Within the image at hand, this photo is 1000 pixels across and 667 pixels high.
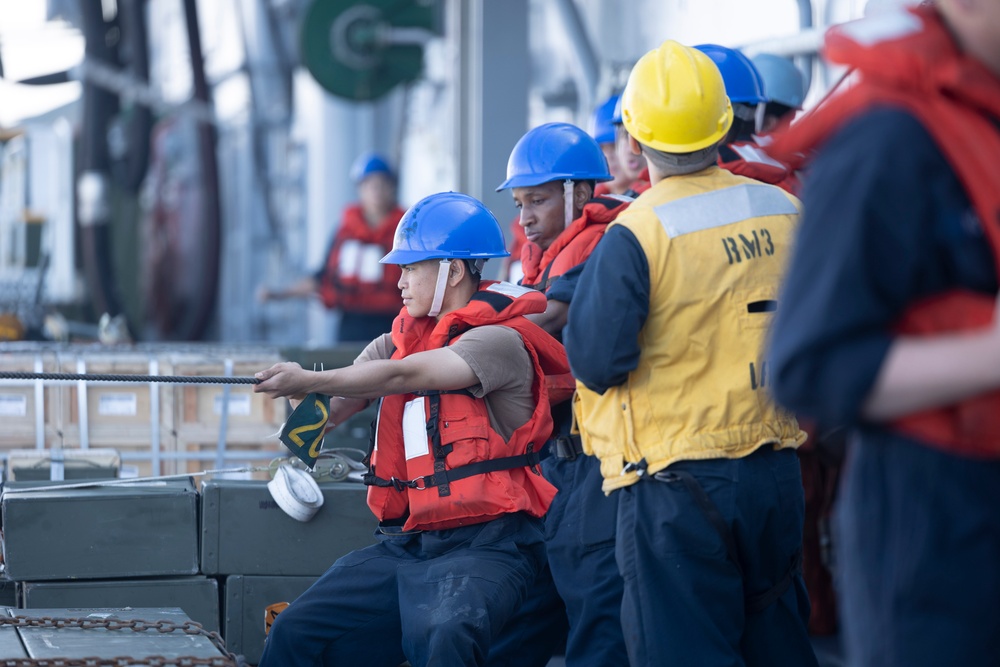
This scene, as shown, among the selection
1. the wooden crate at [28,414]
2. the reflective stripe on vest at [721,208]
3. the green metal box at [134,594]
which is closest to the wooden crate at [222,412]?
the wooden crate at [28,414]

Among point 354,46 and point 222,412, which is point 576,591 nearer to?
point 222,412

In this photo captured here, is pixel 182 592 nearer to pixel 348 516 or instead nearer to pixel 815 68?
pixel 348 516

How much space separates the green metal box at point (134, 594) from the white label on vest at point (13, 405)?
1.49 m

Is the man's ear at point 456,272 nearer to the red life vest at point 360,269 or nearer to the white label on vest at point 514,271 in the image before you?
the white label on vest at point 514,271

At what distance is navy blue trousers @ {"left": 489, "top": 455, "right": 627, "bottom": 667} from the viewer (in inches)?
159

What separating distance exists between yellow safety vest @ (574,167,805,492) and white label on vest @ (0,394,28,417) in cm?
339

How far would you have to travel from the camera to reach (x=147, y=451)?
19.4ft

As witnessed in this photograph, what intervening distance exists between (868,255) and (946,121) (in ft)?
0.70

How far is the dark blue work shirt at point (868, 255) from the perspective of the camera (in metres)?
1.83

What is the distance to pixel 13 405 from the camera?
585 centimetres

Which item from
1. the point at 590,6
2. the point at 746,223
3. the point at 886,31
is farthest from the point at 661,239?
the point at 590,6

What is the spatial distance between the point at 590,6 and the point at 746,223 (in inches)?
229

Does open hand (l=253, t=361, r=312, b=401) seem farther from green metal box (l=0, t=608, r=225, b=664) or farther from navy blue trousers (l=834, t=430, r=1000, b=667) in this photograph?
navy blue trousers (l=834, t=430, r=1000, b=667)

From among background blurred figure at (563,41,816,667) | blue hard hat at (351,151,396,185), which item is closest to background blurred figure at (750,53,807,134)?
background blurred figure at (563,41,816,667)
